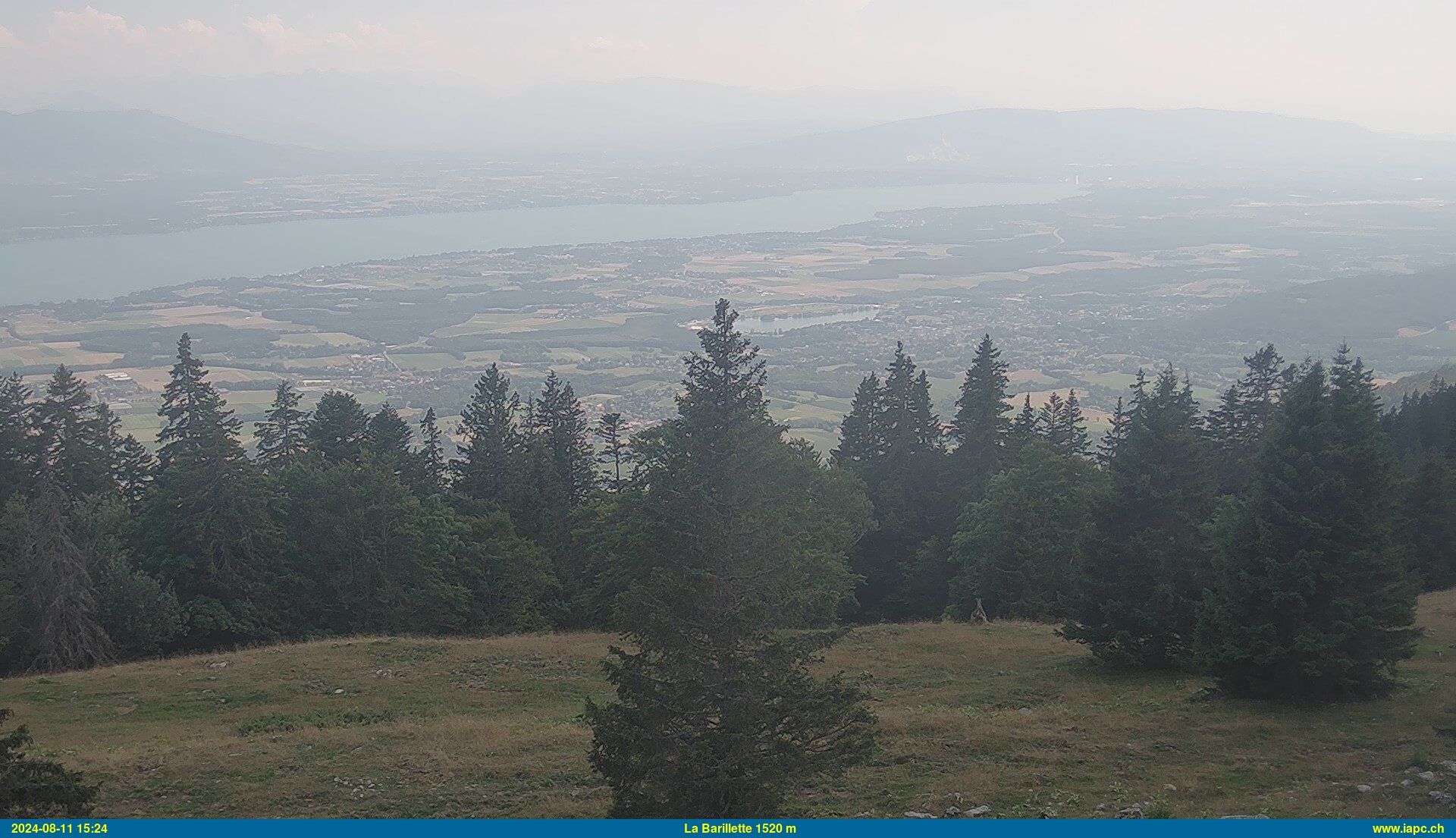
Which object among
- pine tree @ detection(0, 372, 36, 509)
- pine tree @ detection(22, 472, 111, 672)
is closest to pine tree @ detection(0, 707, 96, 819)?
pine tree @ detection(22, 472, 111, 672)

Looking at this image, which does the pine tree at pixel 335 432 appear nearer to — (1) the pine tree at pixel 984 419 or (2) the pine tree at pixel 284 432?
(2) the pine tree at pixel 284 432

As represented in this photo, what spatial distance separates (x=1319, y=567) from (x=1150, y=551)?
500cm

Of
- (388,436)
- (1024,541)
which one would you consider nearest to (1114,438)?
(1024,541)

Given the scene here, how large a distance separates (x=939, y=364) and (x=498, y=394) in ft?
259

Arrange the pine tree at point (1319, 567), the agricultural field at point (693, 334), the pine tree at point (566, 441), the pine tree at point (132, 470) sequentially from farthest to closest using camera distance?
the agricultural field at point (693, 334) → the pine tree at point (566, 441) → the pine tree at point (132, 470) → the pine tree at point (1319, 567)

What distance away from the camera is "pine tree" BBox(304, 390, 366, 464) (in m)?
49.5

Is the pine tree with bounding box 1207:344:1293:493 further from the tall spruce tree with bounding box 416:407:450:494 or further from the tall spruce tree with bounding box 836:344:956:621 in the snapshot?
the tall spruce tree with bounding box 416:407:450:494

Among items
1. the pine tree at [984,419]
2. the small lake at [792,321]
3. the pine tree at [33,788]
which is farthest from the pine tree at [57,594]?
the small lake at [792,321]

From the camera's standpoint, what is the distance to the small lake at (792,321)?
153 meters

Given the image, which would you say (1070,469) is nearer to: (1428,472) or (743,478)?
(1428,472)

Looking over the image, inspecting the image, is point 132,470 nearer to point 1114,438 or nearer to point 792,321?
point 1114,438

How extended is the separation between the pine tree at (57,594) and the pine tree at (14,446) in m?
9.36

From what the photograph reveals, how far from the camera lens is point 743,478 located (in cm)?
1557

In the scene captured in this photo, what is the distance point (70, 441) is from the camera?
4166 cm
